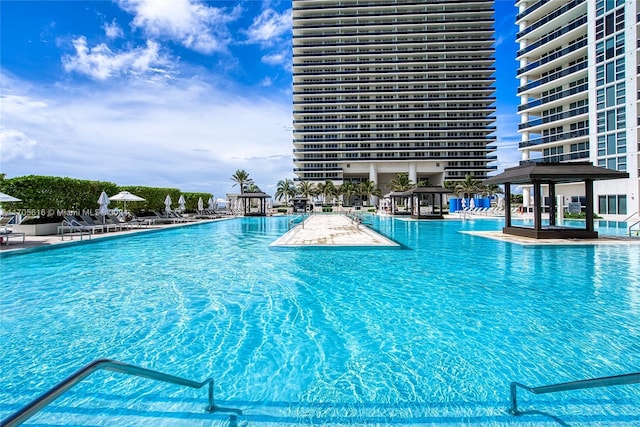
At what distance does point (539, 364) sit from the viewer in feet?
13.1

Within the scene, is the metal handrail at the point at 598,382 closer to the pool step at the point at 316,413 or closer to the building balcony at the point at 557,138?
the pool step at the point at 316,413

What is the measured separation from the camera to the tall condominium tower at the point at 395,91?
245ft

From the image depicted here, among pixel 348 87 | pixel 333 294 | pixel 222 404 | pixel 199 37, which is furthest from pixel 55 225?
pixel 348 87

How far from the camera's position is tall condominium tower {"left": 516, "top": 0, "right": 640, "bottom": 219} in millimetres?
27719

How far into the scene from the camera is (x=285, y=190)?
66750 mm

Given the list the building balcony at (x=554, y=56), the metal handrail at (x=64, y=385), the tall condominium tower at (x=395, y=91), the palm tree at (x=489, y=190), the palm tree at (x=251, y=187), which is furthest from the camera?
the tall condominium tower at (x=395, y=91)

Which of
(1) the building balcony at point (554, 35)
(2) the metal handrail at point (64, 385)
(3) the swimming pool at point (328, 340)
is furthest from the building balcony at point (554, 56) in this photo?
(2) the metal handrail at point (64, 385)

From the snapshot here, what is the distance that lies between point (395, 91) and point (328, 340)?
79090mm

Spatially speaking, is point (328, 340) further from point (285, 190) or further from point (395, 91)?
point (395, 91)

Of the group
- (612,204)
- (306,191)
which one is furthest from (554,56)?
(306,191)

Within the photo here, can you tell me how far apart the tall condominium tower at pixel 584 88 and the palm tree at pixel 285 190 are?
40244mm

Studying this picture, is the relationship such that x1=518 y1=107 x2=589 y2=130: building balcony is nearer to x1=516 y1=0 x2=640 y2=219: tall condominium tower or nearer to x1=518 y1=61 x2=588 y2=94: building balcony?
x1=516 y1=0 x2=640 y2=219: tall condominium tower

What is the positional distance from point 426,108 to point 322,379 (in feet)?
261

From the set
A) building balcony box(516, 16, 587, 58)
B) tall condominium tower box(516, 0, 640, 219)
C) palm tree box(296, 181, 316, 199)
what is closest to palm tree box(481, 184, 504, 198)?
tall condominium tower box(516, 0, 640, 219)
